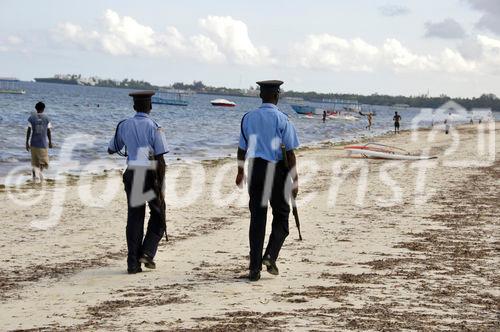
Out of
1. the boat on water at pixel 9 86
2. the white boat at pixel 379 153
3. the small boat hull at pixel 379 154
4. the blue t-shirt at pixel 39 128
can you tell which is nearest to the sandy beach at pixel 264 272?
the blue t-shirt at pixel 39 128

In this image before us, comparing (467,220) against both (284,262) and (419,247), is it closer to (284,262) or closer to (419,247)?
(419,247)

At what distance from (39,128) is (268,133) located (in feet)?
34.9

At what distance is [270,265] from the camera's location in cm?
826

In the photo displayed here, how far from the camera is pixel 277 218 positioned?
8328mm

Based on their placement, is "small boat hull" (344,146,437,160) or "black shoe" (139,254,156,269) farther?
"small boat hull" (344,146,437,160)

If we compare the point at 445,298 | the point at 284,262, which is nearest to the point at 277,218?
the point at 284,262

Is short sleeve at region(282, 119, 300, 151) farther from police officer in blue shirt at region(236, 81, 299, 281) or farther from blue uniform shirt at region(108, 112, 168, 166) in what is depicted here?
blue uniform shirt at region(108, 112, 168, 166)

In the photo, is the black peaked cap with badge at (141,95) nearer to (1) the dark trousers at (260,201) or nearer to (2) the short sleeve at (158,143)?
(2) the short sleeve at (158,143)

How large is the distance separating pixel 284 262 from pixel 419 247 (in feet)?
6.77

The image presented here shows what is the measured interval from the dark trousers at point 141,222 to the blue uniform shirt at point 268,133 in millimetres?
1235

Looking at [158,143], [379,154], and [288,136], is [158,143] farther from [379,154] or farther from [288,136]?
[379,154]

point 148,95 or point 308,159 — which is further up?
point 148,95

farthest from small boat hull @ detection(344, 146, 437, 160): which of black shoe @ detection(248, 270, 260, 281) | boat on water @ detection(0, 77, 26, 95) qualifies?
boat on water @ detection(0, 77, 26, 95)

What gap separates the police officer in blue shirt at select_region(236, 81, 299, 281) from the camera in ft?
26.5
